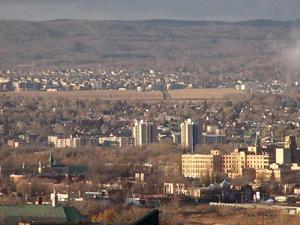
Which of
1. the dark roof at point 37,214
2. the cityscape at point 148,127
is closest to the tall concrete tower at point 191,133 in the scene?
the cityscape at point 148,127

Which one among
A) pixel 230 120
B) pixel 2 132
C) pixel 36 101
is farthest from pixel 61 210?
pixel 36 101

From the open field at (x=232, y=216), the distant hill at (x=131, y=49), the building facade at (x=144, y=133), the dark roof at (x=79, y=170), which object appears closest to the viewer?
the open field at (x=232, y=216)

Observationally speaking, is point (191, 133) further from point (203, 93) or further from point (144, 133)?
point (203, 93)

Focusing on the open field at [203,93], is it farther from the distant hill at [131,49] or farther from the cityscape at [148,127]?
the distant hill at [131,49]

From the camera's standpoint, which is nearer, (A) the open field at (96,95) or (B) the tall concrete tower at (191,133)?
(B) the tall concrete tower at (191,133)

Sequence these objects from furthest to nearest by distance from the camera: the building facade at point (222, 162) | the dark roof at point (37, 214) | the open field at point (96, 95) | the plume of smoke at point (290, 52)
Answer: the plume of smoke at point (290, 52)
the open field at point (96, 95)
the building facade at point (222, 162)
the dark roof at point (37, 214)

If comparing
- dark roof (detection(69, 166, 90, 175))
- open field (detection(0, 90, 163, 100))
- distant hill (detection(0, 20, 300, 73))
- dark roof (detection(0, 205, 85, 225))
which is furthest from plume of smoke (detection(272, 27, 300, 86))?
dark roof (detection(0, 205, 85, 225))

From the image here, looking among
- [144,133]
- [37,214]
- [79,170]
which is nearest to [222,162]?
[79,170]
